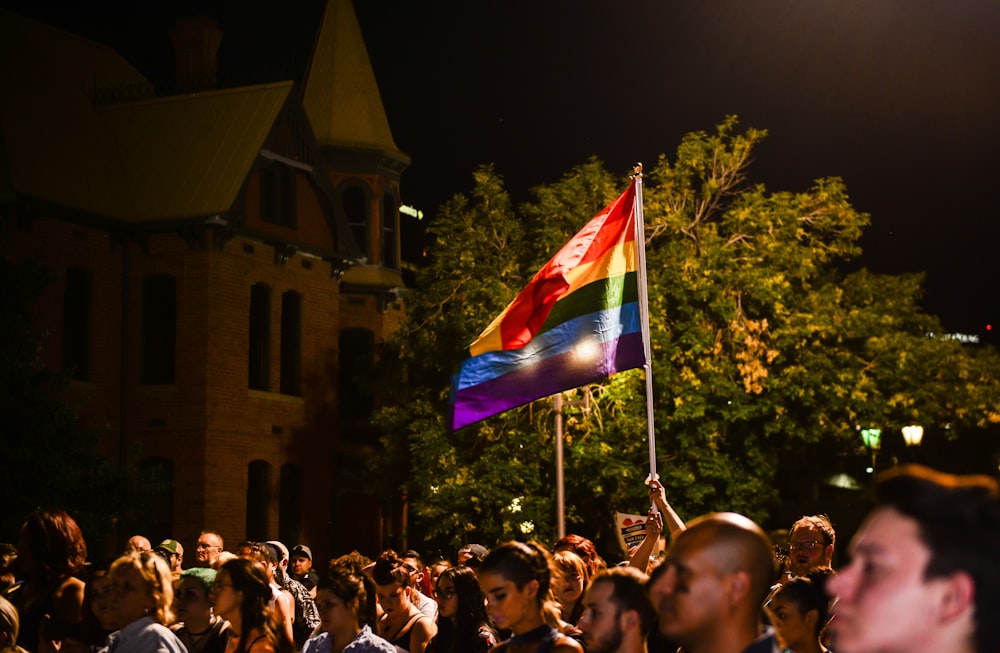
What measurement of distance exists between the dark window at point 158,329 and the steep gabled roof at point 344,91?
7587 millimetres

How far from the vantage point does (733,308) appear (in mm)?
29156

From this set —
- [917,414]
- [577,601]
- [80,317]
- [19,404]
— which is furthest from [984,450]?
[577,601]

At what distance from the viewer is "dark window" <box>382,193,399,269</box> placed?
127 ft

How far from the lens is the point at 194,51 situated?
3600 centimetres

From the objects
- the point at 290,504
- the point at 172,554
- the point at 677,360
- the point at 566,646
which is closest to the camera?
the point at 566,646

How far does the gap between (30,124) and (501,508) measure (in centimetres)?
1365

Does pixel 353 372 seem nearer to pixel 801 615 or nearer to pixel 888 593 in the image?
pixel 801 615

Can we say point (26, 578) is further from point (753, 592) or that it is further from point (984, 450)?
point (984, 450)

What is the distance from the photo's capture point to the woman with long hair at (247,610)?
727 cm

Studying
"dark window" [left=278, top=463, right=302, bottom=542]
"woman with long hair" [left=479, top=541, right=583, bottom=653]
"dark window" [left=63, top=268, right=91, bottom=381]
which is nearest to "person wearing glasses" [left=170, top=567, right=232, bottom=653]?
"woman with long hair" [left=479, top=541, right=583, bottom=653]

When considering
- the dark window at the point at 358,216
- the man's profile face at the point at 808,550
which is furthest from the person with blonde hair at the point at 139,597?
the dark window at the point at 358,216

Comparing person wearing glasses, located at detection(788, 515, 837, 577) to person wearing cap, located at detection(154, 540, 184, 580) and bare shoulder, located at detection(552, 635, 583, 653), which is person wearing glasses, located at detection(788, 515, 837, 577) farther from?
person wearing cap, located at detection(154, 540, 184, 580)

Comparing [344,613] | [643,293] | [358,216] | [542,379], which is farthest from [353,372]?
[344,613]

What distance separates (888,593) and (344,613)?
18.5ft
